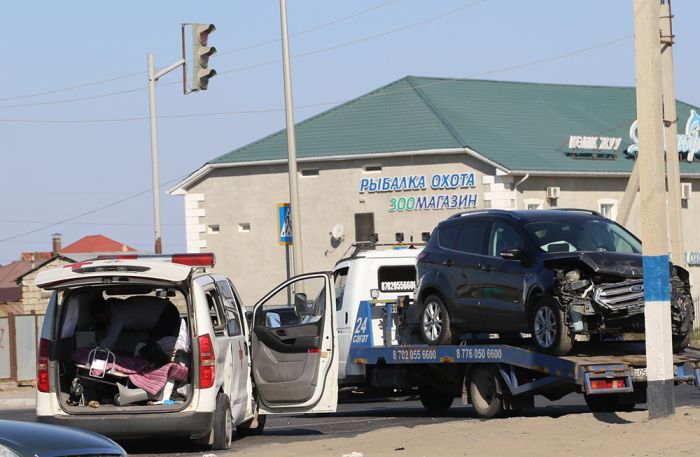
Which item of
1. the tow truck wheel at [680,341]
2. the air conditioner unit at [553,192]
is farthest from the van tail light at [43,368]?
the air conditioner unit at [553,192]

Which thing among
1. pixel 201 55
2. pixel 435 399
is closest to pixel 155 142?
pixel 201 55

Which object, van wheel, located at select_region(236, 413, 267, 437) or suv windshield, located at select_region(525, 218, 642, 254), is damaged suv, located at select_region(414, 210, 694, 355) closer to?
suv windshield, located at select_region(525, 218, 642, 254)

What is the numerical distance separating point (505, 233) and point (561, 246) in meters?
0.82

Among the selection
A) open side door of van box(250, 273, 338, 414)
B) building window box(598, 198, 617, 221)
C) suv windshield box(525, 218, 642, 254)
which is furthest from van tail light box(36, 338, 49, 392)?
building window box(598, 198, 617, 221)

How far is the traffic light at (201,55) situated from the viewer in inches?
978

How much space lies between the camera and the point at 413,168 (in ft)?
157

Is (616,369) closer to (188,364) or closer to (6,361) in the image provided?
(188,364)

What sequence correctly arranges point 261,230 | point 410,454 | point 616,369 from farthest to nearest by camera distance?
1. point 261,230
2. point 616,369
3. point 410,454

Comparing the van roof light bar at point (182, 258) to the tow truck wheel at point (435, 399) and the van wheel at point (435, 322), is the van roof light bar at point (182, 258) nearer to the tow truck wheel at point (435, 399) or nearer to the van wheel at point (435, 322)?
the van wheel at point (435, 322)

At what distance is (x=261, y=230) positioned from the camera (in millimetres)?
51219

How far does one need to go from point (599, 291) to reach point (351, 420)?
15.9ft

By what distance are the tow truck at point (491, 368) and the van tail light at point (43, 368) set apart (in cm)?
533

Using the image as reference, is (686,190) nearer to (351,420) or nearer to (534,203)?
(534,203)

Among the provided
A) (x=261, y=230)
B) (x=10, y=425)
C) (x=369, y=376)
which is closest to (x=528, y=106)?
(x=261, y=230)
